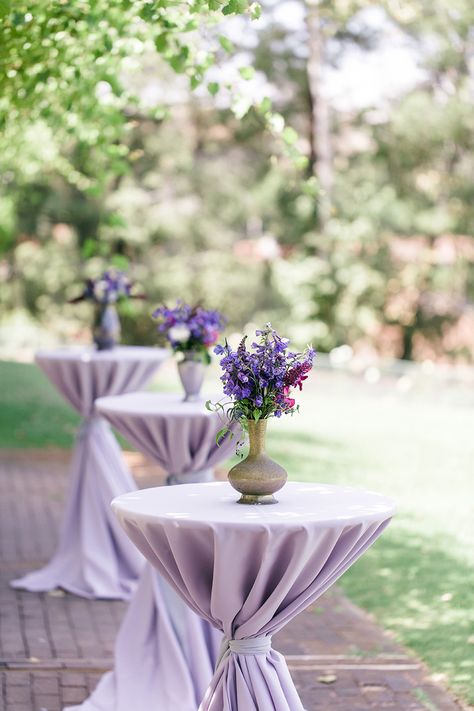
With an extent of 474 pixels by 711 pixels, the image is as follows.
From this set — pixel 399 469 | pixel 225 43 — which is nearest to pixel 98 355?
pixel 225 43

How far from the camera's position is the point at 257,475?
3.91 m

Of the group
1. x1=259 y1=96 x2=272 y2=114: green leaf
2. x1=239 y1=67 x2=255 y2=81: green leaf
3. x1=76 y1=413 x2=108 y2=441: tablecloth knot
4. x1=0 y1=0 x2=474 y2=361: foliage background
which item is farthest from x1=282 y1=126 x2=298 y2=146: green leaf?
x1=0 y1=0 x2=474 y2=361: foliage background

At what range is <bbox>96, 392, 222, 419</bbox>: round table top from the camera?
18.4 feet

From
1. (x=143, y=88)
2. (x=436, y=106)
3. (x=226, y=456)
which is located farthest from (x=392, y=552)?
(x=143, y=88)

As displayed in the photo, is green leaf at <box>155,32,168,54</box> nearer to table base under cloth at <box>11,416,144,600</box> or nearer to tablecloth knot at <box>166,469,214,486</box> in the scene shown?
tablecloth knot at <box>166,469,214,486</box>

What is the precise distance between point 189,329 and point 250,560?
9.04 feet

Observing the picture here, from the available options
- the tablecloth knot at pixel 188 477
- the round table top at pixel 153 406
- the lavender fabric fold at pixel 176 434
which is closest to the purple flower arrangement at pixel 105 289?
the round table top at pixel 153 406

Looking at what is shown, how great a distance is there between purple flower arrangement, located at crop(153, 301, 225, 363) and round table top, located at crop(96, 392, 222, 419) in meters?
0.28

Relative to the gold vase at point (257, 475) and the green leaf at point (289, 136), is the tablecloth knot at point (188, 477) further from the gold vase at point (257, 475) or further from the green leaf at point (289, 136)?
the green leaf at point (289, 136)

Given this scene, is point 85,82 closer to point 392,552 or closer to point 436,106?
point 392,552

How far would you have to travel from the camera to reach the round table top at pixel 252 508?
3588 millimetres

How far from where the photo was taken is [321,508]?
383 centimetres

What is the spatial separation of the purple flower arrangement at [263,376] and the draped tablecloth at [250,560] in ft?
1.08

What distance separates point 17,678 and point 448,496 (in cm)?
630
